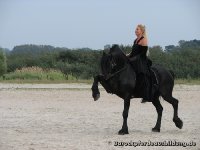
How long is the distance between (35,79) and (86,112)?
63.1 ft

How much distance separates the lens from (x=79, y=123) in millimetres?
14695

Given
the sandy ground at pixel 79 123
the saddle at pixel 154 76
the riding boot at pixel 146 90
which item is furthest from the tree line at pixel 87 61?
the riding boot at pixel 146 90

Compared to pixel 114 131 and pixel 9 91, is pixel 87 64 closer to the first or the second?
pixel 9 91

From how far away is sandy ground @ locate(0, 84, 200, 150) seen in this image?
437 inches

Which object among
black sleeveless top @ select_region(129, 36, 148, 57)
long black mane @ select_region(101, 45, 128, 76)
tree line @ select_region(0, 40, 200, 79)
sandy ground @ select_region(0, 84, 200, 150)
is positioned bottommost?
sandy ground @ select_region(0, 84, 200, 150)

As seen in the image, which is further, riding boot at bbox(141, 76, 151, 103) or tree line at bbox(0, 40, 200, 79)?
tree line at bbox(0, 40, 200, 79)

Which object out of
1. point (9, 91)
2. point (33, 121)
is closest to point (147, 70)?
point (33, 121)

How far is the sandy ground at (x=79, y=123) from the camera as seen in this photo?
1110cm

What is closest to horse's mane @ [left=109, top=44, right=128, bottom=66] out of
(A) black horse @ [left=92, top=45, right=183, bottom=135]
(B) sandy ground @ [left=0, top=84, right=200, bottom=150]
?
(A) black horse @ [left=92, top=45, right=183, bottom=135]

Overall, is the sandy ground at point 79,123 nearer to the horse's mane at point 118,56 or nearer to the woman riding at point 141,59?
the woman riding at point 141,59

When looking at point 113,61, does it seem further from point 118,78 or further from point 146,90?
point 146,90

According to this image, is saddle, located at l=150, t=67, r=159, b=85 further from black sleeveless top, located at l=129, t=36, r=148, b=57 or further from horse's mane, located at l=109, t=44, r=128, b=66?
horse's mane, located at l=109, t=44, r=128, b=66

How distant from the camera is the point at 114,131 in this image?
43.0 ft

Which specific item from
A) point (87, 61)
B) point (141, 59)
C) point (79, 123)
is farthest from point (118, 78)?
point (87, 61)
